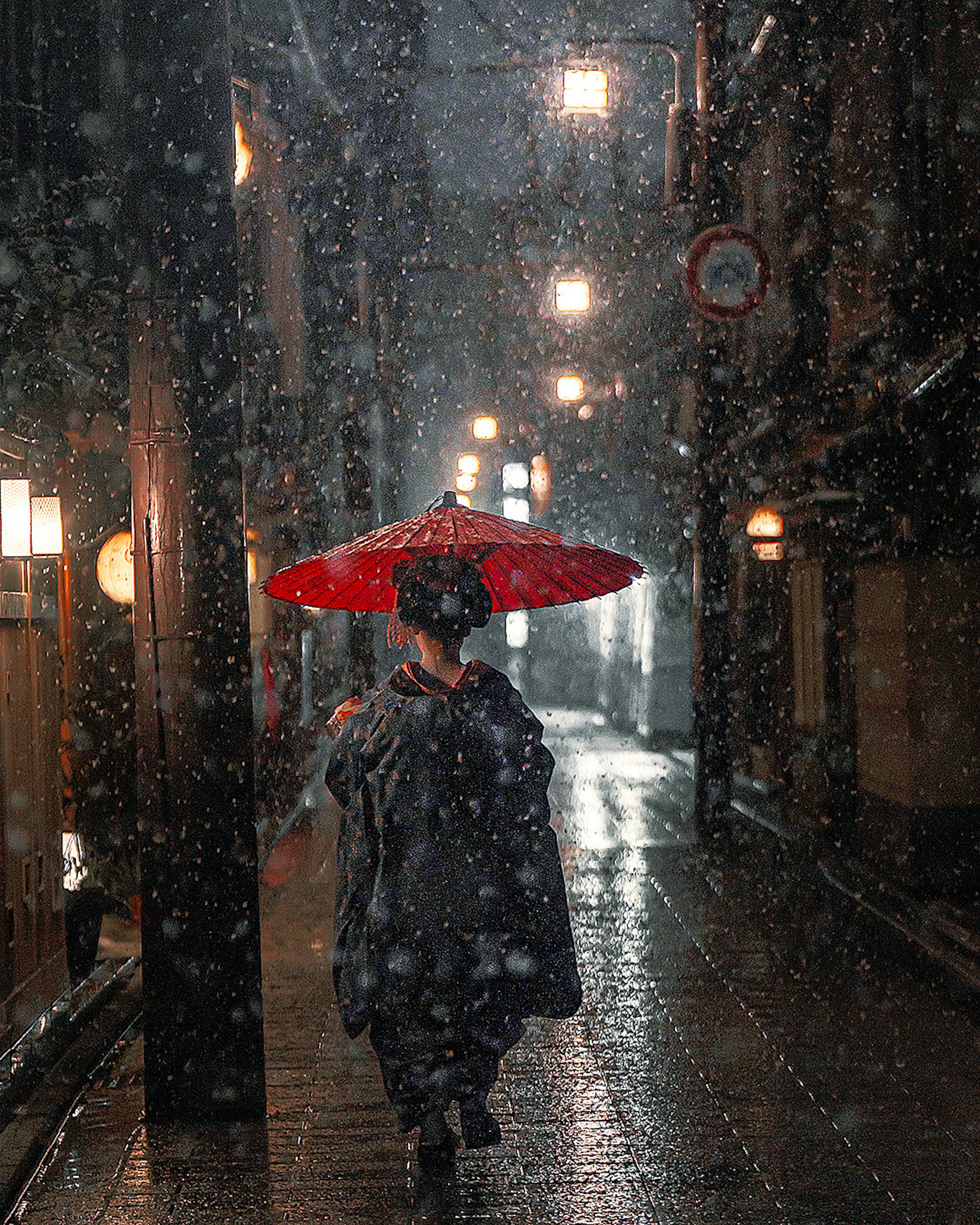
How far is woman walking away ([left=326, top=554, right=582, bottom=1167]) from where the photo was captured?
4.91 metres

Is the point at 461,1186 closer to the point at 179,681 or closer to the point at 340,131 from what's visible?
the point at 179,681

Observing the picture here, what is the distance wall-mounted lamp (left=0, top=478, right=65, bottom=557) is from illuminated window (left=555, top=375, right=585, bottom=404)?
1873 centimetres

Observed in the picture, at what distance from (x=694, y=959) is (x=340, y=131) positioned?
1601 cm

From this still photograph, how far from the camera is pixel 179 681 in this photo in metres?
5.80

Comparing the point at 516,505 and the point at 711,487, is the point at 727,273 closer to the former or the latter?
the point at 711,487

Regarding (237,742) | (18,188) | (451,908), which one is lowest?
(451,908)

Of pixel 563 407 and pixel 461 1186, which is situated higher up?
pixel 563 407

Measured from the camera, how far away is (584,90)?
17.6 m

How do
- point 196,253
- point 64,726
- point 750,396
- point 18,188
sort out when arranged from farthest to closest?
point 750,396 → point 64,726 → point 18,188 → point 196,253

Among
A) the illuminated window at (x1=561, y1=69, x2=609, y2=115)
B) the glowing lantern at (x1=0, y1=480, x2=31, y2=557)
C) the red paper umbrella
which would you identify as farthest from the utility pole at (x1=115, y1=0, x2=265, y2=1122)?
the illuminated window at (x1=561, y1=69, x2=609, y2=115)

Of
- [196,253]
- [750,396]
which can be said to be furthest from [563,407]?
[196,253]

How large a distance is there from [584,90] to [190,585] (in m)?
14.0

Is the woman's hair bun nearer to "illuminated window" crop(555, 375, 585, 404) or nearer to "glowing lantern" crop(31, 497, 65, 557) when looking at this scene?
"glowing lantern" crop(31, 497, 65, 557)

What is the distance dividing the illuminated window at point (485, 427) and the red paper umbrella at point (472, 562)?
26.1 metres
